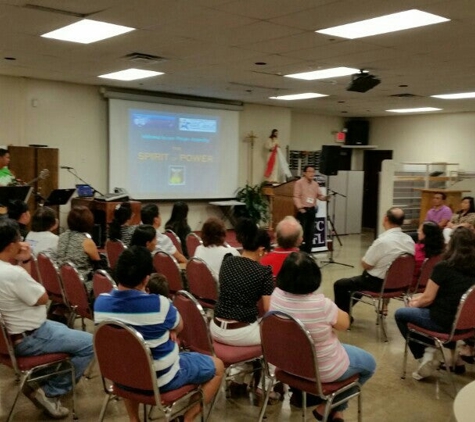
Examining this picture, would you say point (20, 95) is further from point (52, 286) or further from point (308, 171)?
point (52, 286)

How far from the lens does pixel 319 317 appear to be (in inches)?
105

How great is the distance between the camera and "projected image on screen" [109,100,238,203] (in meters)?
9.75

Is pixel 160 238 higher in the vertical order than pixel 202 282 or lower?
higher

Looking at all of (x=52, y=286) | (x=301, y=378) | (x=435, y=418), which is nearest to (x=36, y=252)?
(x=52, y=286)

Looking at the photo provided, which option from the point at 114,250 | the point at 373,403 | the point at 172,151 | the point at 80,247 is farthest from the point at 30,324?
the point at 172,151

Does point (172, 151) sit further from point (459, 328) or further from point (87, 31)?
point (459, 328)

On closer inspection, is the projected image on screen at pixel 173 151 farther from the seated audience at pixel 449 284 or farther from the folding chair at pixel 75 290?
the seated audience at pixel 449 284

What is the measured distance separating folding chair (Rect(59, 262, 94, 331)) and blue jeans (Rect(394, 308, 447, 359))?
7.75 ft

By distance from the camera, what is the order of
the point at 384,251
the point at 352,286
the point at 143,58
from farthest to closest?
the point at 143,58 → the point at 352,286 → the point at 384,251

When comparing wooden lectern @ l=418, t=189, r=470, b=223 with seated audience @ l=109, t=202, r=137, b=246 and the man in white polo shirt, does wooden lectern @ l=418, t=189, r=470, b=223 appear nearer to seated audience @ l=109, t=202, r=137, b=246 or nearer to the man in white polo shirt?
the man in white polo shirt

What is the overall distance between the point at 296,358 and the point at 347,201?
33.8 feet

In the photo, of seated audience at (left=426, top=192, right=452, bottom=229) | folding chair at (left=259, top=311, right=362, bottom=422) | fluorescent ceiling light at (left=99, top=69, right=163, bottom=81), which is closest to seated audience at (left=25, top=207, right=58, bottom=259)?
folding chair at (left=259, top=311, right=362, bottom=422)

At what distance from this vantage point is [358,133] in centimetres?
1397

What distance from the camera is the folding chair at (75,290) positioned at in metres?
3.68
